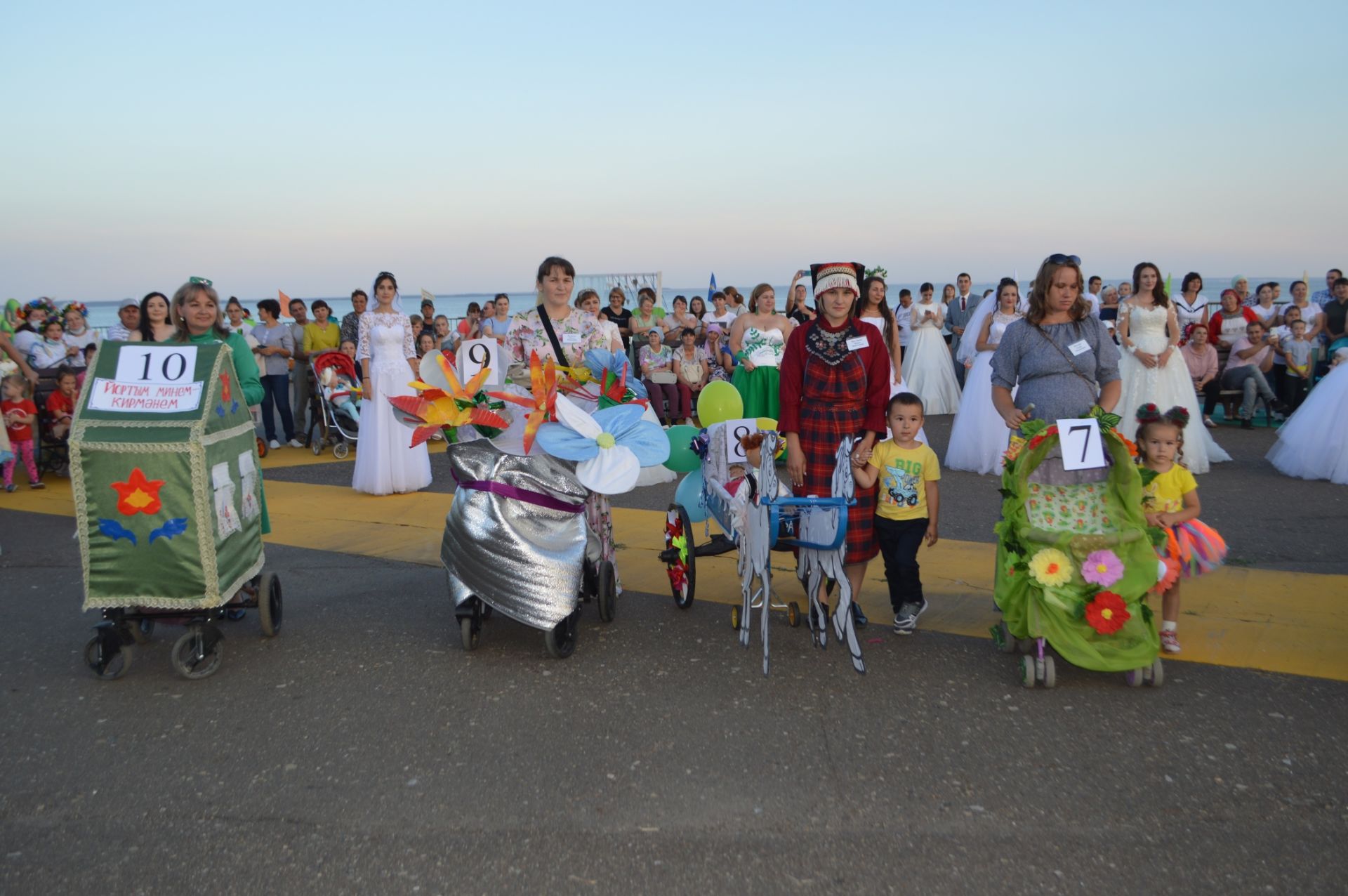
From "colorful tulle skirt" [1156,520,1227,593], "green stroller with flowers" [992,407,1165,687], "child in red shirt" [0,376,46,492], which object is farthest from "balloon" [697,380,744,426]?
"child in red shirt" [0,376,46,492]

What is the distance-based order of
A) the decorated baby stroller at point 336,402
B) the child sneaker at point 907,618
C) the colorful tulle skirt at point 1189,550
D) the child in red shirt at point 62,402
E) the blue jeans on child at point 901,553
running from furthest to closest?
the decorated baby stroller at point 336,402 < the child in red shirt at point 62,402 < the child sneaker at point 907,618 < the blue jeans on child at point 901,553 < the colorful tulle skirt at point 1189,550

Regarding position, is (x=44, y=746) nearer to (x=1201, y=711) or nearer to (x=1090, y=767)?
(x=1090, y=767)

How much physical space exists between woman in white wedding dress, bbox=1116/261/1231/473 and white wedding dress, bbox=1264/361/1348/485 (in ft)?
2.29

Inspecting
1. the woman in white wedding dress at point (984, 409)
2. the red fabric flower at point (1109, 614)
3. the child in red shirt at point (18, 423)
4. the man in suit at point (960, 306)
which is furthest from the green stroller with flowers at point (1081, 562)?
the man in suit at point (960, 306)

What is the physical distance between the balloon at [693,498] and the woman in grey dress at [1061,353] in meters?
1.80

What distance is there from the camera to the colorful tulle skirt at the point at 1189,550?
4.40 metres

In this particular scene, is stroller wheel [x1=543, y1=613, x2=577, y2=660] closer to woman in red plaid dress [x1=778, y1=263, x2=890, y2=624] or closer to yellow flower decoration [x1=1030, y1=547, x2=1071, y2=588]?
woman in red plaid dress [x1=778, y1=263, x2=890, y2=624]

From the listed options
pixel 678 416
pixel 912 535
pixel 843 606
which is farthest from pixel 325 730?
pixel 678 416

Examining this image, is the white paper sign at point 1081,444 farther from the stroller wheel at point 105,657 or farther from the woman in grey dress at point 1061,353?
the stroller wheel at point 105,657

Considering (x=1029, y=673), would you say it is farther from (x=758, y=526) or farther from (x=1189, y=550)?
(x=758, y=526)

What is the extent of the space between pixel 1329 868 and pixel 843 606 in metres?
1.98

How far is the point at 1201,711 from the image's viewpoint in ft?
12.9

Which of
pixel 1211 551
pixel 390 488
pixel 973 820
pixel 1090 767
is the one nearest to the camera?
pixel 973 820

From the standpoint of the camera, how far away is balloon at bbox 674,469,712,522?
18.3 ft
